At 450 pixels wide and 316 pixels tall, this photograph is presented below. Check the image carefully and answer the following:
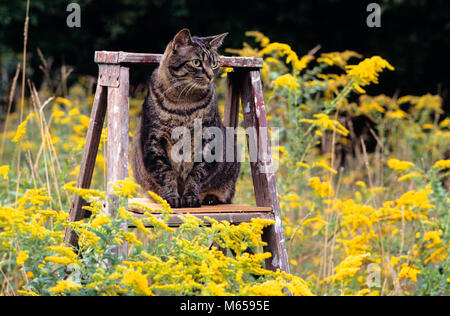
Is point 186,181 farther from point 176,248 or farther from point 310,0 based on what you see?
point 310,0

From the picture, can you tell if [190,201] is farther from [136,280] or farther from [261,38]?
[261,38]

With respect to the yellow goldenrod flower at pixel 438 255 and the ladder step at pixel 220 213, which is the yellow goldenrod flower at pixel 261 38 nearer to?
the yellow goldenrod flower at pixel 438 255

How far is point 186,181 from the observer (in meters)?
2.93

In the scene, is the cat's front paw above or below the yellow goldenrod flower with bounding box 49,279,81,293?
above

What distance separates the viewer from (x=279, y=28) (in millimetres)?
8727

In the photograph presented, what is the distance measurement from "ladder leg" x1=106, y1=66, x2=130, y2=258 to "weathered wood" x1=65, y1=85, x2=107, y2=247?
0.22 metres

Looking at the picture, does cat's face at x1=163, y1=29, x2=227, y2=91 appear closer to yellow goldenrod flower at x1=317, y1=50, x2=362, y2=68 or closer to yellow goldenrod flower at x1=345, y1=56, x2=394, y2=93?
yellow goldenrod flower at x1=345, y1=56, x2=394, y2=93

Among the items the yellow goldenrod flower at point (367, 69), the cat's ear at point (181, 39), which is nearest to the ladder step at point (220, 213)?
the cat's ear at point (181, 39)

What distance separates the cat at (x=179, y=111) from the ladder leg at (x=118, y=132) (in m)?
0.32

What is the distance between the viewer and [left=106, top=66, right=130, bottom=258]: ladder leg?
2.45 metres

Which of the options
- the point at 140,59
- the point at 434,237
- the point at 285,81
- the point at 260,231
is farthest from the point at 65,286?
the point at 434,237

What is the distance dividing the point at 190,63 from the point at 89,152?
655 mm

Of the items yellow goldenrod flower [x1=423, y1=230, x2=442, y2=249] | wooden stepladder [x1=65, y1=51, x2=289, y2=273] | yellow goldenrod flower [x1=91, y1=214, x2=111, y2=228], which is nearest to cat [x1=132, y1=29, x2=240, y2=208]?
wooden stepladder [x1=65, y1=51, x2=289, y2=273]
